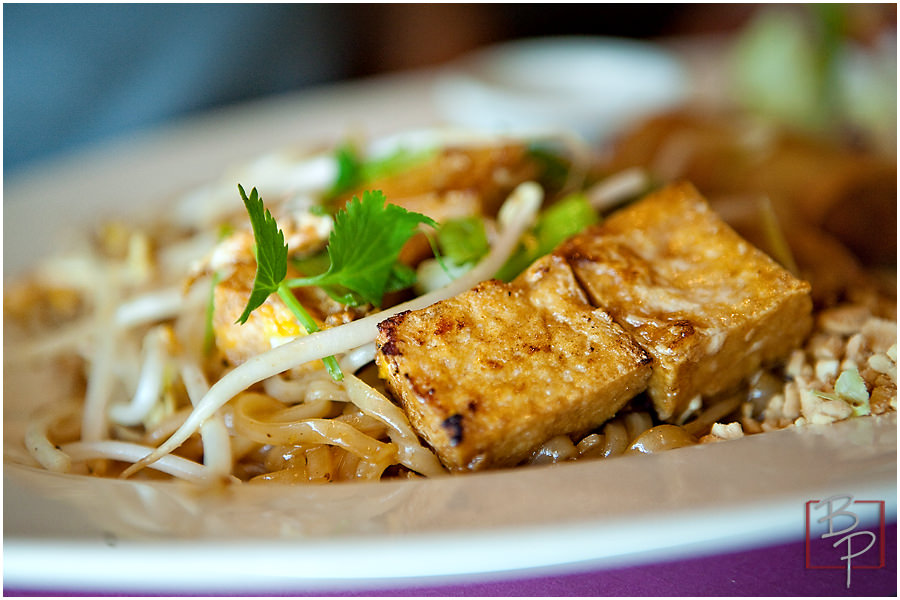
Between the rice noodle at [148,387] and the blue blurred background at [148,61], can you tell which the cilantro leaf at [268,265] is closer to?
the rice noodle at [148,387]

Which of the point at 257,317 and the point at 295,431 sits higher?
the point at 257,317

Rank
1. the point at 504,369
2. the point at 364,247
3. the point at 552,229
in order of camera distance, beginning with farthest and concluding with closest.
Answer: the point at 552,229, the point at 364,247, the point at 504,369

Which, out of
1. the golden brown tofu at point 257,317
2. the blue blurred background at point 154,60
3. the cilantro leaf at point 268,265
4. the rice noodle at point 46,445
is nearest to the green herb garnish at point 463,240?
the golden brown tofu at point 257,317

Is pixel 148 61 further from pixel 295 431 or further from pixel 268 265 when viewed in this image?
pixel 295 431

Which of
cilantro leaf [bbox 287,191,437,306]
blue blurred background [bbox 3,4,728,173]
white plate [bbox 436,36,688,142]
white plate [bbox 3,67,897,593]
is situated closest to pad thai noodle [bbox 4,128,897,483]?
cilantro leaf [bbox 287,191,437,306]

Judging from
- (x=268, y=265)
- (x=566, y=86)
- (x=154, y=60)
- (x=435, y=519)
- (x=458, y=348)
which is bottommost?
(x=435, y=519)

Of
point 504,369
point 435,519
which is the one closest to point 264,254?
point 504,369

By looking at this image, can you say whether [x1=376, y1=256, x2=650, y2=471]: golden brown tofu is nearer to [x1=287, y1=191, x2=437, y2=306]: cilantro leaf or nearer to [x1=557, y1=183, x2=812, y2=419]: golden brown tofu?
[x1=557, y1=183, x2=812, y2=419]: golden brown tofu
